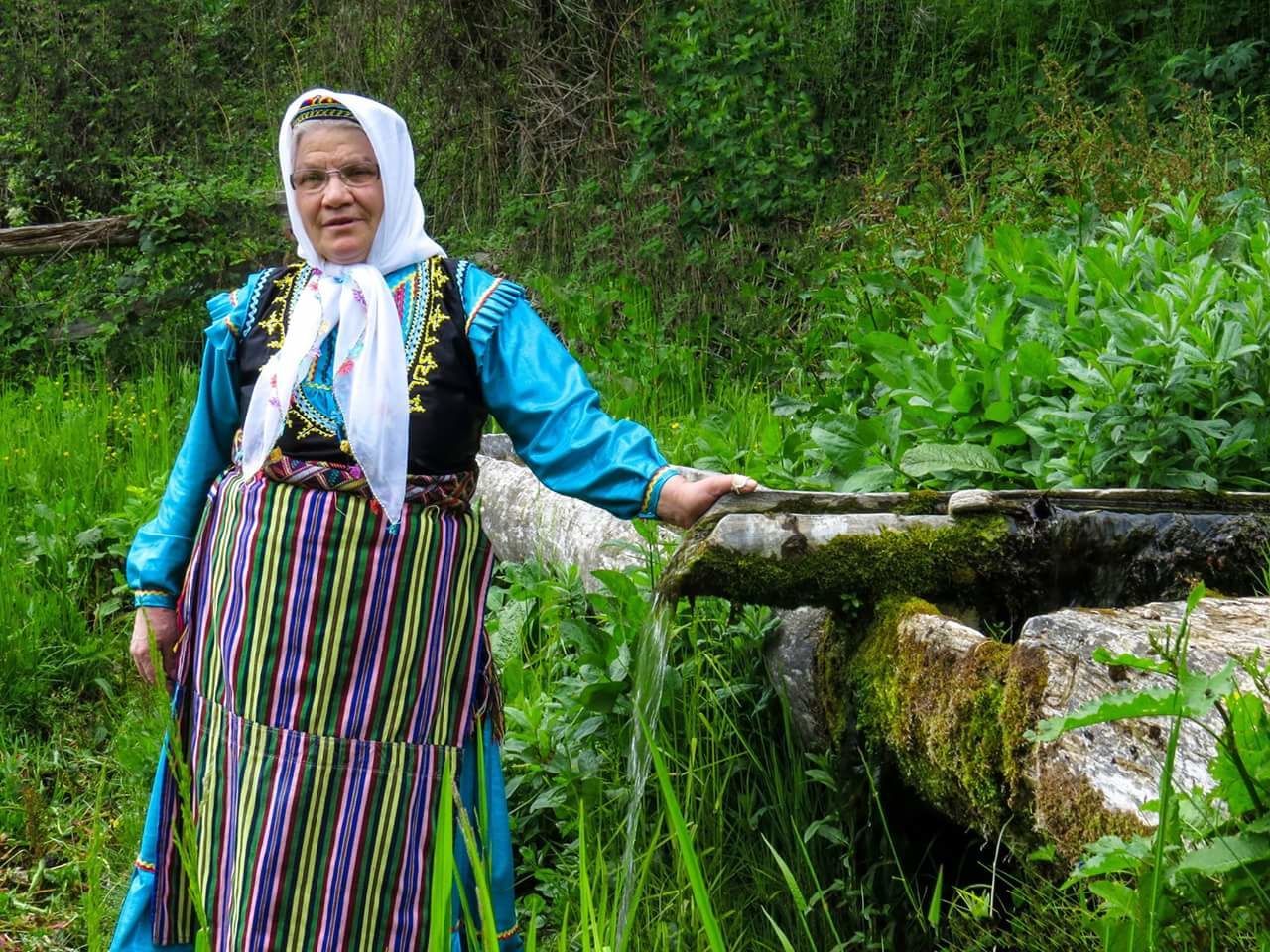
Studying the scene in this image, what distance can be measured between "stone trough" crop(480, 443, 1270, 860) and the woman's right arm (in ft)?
2.94

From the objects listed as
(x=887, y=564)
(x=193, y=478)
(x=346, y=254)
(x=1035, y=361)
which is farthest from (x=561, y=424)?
(x=1035, y=361)

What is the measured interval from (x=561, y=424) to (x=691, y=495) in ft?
0.89

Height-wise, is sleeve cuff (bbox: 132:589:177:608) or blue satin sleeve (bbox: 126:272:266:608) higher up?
blue satin sleeve (bbox: 126:272:266:608)

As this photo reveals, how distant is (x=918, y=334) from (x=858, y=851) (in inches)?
57.7

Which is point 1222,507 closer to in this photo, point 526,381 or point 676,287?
point 526,381

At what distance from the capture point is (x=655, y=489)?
2.27m

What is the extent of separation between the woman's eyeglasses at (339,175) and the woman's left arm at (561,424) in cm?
25

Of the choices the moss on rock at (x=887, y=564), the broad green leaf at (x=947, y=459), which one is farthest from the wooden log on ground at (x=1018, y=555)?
the broad green leaf at (x=947, y=459)

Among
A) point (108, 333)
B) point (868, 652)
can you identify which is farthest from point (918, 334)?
point (108, 333)

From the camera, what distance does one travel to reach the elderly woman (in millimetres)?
2307

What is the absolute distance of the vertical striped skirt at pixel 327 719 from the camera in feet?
7.56

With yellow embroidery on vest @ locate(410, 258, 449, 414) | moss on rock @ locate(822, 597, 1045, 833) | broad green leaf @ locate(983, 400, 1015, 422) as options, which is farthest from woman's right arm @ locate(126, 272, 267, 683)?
broad green leaf @ locate(983, 400, 1015, 422)

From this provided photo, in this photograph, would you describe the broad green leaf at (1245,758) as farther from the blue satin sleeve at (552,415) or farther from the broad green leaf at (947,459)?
the broad green leaf at (947,459)

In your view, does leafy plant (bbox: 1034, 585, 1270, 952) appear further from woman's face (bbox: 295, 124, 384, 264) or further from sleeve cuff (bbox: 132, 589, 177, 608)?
sleeve cuff (bbox: 132, 589, 177, 608)
